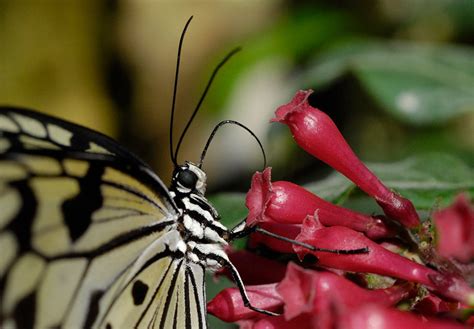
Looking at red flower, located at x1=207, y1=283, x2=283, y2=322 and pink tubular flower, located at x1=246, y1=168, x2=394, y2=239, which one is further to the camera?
red flower, located at x1=207, y1=283, x2=283, y2=322

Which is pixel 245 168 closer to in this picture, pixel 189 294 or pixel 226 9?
pixel 226 9

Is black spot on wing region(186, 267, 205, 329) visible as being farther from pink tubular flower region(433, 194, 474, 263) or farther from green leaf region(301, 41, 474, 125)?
green leaf region(301, 41, 474, 125)

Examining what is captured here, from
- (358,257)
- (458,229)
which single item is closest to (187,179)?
(358,257)

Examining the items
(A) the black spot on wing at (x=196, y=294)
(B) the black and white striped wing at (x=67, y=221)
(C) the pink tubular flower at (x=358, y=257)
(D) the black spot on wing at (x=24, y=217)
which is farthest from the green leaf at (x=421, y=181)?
(D) the black spot on wing at (x=24, y=217)

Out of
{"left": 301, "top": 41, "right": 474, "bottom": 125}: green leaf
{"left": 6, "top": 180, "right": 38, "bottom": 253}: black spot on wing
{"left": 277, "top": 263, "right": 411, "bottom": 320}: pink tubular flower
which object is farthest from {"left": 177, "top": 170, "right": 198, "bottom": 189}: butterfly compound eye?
{"left": 301, "top": 41, "right": 474, "bottom": 125}: green leaf

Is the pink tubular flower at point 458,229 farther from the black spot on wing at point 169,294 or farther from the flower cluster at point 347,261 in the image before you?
the black spot on wing at point 169,294

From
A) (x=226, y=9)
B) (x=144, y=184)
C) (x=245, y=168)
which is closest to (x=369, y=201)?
(x=144, y=184)
